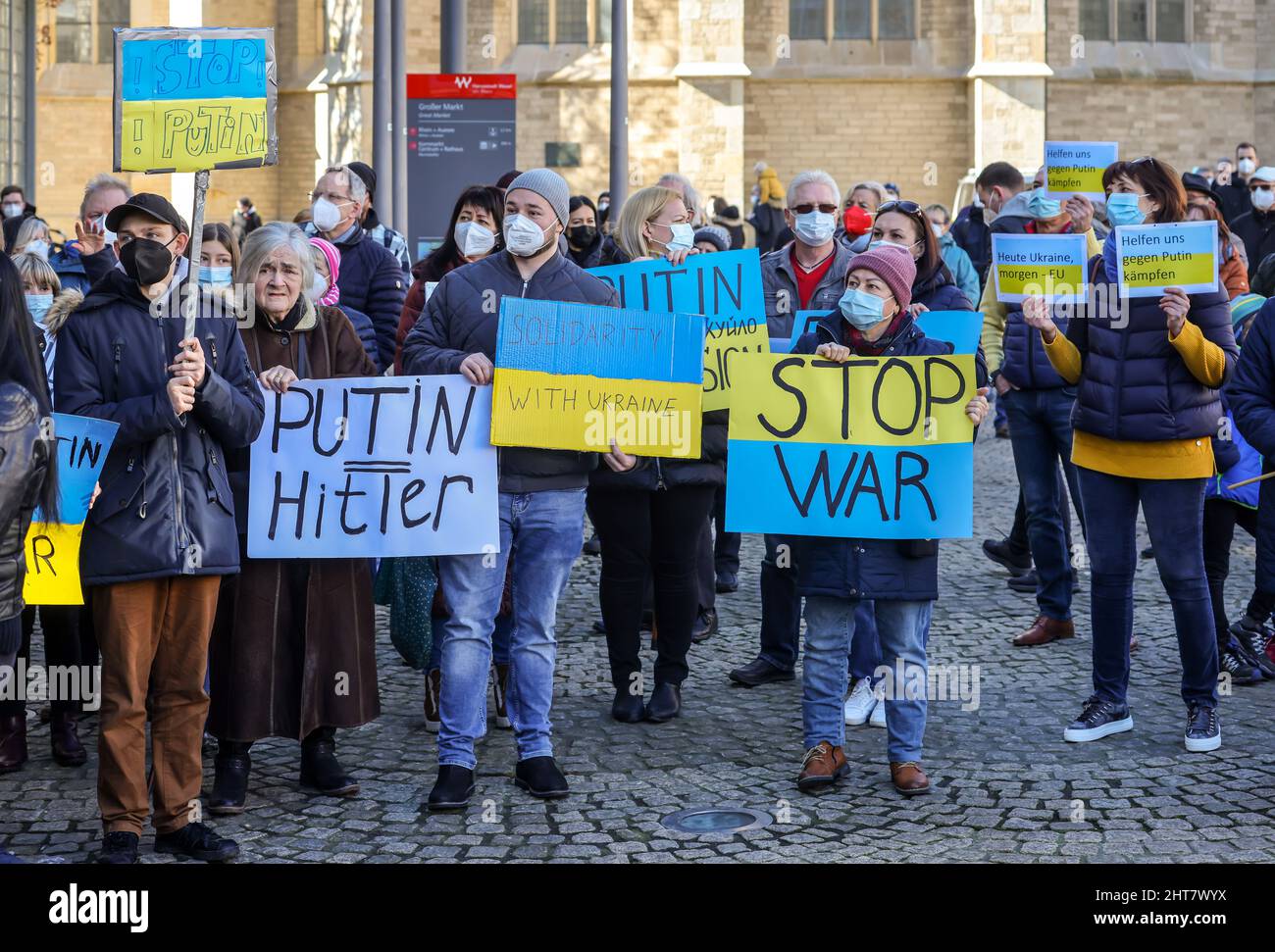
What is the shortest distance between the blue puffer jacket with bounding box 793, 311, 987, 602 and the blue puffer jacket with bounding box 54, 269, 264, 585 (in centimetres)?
203

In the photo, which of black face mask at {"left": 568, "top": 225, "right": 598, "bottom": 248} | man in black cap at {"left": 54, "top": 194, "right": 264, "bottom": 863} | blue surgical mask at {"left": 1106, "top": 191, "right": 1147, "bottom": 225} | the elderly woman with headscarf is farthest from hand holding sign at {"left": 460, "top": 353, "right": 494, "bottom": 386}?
black face mask at {"left": 568, "top": 225, "right": 598, "bottom": 248}

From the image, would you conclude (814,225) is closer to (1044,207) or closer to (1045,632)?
(1044,207)

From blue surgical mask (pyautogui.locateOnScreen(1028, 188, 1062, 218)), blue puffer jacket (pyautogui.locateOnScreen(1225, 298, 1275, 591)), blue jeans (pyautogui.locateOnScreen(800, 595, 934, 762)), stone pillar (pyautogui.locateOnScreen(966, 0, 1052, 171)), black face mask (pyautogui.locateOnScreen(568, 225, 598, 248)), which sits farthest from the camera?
stone pillar (pyautogui.locateOnScreen(966, 0, 1052, 171))

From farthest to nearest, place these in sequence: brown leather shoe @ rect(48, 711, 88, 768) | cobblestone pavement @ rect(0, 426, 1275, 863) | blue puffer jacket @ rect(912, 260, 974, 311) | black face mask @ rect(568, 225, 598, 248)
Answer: black face mask @ rect(568, 225, 598, 248)
blue puffer jacket @ rect(912, 260, 974, 311)
brown leather shoe @ rect(48, 711, 88, 768)
cobblestone pavement @ rect(0, 426, 1275, 863)

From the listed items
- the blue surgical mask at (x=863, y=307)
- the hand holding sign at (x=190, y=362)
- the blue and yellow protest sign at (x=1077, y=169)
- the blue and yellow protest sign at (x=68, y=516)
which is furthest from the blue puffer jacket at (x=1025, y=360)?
the blue and yellow protest sign at (x=68, y=516)

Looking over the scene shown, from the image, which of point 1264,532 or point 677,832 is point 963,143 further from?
point 677,832

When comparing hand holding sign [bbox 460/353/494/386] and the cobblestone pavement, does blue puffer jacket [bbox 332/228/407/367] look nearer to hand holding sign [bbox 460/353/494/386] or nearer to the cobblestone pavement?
the cobblestone pavement

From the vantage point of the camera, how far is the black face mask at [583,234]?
10945 millimetres

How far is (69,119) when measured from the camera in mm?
32469

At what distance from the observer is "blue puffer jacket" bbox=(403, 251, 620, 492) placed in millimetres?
5848

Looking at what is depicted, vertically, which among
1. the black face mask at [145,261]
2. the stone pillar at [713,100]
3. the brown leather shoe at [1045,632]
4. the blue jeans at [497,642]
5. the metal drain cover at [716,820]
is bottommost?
the metal drain cover at [716,820]

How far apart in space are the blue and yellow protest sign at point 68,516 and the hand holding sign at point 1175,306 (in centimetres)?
364

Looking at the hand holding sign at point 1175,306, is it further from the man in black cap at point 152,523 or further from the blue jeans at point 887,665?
the man in black cap at point 152,523

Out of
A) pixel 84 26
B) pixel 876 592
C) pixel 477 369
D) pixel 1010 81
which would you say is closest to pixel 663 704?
pixel 876 592
